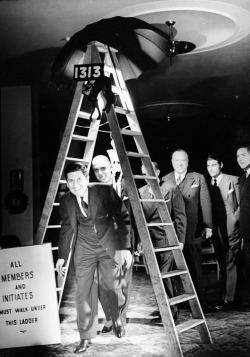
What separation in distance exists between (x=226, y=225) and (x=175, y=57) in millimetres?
2267

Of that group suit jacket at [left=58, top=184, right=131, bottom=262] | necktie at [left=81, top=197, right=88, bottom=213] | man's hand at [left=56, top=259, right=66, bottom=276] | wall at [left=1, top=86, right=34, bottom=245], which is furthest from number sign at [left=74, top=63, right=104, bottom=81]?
wall at [left=1, top=86, right=34, bottom=245]

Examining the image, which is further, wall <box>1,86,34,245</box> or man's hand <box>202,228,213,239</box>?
wall <box>1,86,34,245</box>

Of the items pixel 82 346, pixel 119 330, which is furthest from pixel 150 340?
pixel 82 346

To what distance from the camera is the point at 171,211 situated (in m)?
4.05

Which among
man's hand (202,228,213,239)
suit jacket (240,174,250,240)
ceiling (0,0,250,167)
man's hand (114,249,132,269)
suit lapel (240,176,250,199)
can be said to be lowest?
man's hand (114,249,132,269)

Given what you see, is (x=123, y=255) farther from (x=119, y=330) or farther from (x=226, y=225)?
(x=226, y=225)

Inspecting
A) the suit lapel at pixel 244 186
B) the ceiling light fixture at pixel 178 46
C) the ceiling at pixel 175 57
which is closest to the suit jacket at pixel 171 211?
the suit lapel at pixel 244 186

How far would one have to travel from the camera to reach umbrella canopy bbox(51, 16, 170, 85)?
3311 millimetres

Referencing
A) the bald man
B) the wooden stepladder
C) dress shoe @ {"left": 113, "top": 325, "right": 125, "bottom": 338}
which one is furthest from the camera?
the bald man

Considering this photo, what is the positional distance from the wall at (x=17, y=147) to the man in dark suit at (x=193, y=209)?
2.54 m

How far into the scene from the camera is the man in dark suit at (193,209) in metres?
4.09

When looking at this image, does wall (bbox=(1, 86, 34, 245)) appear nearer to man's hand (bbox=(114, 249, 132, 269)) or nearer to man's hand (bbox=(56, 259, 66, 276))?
man's hand (bbox=(56, 259, 66, 276))

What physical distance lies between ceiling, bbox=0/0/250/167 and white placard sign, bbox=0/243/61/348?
91.2 inches

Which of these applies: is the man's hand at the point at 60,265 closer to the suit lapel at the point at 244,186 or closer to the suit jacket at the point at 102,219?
the suit jacket at the point at 102,219
